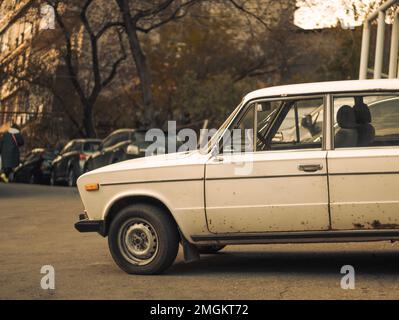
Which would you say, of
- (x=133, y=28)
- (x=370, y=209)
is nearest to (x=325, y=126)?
(x=370, y=209)

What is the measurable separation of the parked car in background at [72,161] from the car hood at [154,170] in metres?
19.4

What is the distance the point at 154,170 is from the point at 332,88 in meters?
1.85

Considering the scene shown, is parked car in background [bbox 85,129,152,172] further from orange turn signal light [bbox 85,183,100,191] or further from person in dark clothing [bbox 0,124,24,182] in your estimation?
orange turn signal light [bbox 85,183,100,191]

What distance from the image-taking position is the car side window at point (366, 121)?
8.59 meters

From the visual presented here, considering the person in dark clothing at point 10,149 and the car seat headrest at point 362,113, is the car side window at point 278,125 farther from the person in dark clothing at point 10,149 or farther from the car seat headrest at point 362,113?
the person in dark clothing at point 10,149

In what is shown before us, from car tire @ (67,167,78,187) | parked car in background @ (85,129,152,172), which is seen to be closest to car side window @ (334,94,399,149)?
parked car in background @ (85,129,152,172)

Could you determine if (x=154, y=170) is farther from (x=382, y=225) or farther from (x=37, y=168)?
(x=37, y=168)

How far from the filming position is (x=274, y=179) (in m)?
8.61

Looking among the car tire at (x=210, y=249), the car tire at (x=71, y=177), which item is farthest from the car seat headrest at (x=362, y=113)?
the car tire at (x=71, y=177)

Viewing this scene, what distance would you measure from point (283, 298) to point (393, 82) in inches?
92.2

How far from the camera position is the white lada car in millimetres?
8430

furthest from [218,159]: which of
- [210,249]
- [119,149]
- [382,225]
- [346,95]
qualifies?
[119,149]
